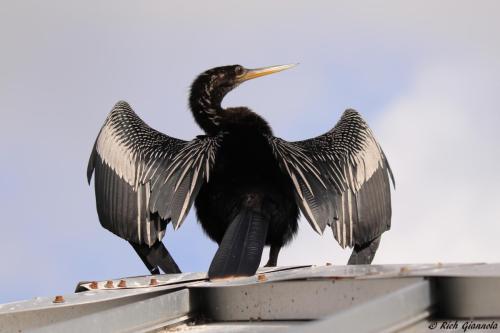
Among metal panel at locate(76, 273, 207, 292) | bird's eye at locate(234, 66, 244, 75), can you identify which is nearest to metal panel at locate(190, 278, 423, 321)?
metal panel at locate(76, 273, 207, 292)

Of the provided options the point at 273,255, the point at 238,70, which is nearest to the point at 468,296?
the point at 273,255

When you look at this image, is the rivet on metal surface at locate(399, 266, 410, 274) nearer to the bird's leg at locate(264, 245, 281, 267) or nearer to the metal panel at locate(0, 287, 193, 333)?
the metal panel at locate(0, 287, 193, 333)

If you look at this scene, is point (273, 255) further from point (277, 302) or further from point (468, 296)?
point (468, 296)

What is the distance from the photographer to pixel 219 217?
7043mm

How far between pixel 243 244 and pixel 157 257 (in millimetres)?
886

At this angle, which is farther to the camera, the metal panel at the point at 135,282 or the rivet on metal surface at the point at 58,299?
the metal panel at the point at 135,282

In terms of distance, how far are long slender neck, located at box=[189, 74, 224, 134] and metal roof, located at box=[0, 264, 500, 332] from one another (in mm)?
3583

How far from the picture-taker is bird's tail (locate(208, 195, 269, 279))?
18.1 ft

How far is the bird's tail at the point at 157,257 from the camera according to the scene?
674cm

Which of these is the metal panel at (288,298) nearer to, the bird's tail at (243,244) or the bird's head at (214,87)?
the bird's tail at (243,244)

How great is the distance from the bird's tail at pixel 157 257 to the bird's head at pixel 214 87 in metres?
1.48

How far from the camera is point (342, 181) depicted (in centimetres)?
713

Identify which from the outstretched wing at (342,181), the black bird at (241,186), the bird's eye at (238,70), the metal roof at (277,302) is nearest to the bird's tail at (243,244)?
the black bird at (241,186)

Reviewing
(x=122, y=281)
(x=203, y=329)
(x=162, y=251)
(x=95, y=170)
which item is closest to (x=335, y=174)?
(x=162, y=251)
